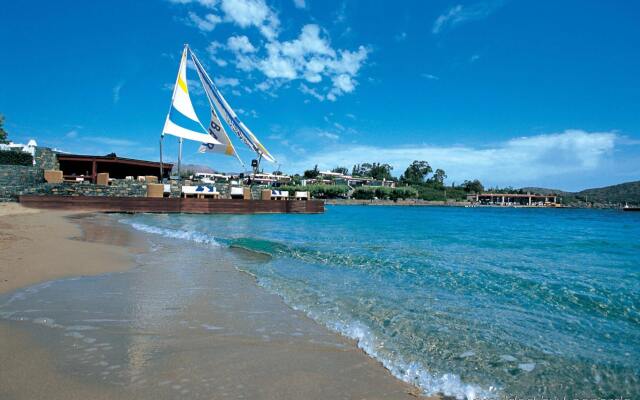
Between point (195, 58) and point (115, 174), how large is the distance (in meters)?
18.2

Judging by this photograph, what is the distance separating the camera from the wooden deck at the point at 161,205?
30094 mm

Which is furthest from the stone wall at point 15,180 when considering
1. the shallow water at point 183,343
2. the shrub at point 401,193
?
the shrub at point 401,193

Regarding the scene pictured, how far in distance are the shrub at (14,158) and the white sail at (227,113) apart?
69.7 ft

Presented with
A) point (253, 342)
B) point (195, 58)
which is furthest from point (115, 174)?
point (253, 342)

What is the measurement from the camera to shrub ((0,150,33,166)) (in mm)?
34250

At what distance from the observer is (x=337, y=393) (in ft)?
9.39

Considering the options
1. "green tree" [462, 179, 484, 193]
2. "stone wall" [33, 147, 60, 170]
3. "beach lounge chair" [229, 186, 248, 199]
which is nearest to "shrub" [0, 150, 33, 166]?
"stone wall" [33, 147, 60, 170]

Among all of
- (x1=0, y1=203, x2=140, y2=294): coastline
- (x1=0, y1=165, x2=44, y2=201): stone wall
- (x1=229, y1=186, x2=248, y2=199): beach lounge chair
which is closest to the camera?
(x1=0, y1=203, x2=140, y2=294): coastline

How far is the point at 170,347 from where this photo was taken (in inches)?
144

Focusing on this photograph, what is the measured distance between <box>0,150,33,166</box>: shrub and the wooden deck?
8.01 metres

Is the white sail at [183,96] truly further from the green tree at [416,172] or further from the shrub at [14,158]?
the green tree at [416,172]

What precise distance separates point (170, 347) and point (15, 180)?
119ft

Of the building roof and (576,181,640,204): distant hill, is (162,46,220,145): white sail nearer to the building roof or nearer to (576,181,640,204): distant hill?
the building roof

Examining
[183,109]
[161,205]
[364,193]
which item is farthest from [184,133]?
[364,193]
